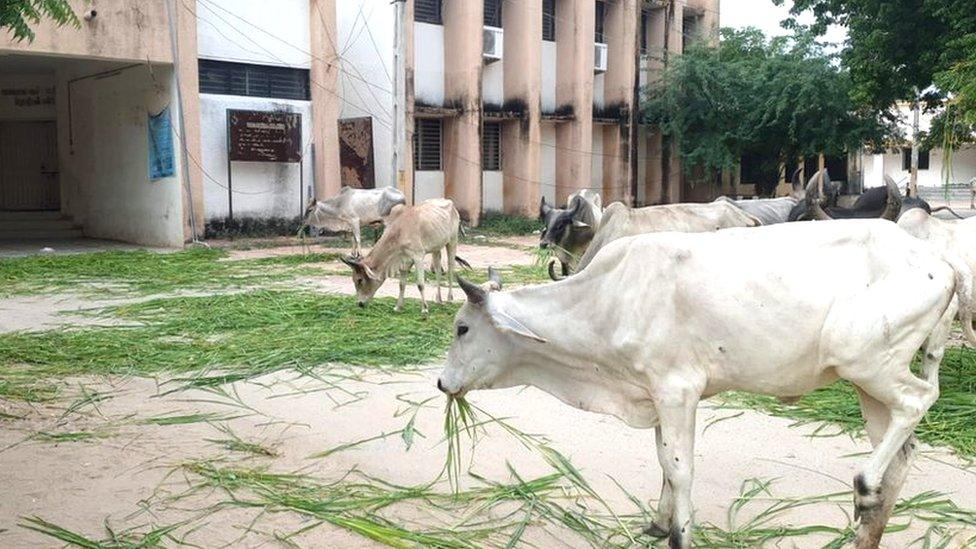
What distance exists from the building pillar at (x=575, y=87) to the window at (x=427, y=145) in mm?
4136

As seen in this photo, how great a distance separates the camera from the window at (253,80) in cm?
1989

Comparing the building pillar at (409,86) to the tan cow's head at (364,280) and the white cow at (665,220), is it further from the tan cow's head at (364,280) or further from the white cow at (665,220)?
the white cow at (665,220)

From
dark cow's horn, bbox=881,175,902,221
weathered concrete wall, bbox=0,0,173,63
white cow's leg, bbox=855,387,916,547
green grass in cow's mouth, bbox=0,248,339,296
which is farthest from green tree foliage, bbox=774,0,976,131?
weathered concrete wall, bbox=0,0,173,63

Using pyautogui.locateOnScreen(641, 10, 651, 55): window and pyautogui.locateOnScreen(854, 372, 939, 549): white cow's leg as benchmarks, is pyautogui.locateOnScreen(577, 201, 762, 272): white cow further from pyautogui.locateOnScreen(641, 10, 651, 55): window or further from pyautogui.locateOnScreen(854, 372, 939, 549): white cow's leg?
pyautogui.locateOnScreen(641, 10, 651, 55): window

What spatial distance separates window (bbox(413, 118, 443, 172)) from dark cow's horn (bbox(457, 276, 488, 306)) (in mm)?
19888

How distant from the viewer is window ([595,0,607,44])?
90.7ft

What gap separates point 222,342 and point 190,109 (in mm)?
11874

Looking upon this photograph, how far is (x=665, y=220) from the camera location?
922 cm

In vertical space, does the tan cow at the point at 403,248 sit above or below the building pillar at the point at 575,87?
below

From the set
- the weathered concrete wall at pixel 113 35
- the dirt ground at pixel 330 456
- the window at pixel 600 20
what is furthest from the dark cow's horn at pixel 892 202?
the window at pixel 600 20

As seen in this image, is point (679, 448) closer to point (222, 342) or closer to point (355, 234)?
point (222, 342)

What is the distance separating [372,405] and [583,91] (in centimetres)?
2060

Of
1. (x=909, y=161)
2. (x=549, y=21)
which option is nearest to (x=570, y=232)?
(x=549, y=21)

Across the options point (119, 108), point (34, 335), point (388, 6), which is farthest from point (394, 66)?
A: point (34, 335)
